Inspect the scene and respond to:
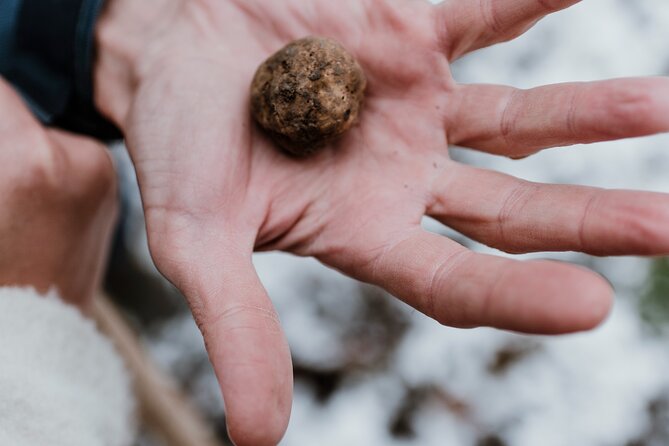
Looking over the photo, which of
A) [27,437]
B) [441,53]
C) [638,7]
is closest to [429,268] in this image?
[441,53]

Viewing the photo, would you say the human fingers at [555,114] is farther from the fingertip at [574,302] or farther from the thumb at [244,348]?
the thumb at [244,348]

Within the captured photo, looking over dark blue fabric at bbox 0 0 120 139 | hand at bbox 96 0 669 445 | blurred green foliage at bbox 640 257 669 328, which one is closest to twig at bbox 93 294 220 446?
dark blue fabric at bbox 0 0 120 139

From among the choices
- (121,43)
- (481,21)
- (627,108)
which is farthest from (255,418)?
(121,43)

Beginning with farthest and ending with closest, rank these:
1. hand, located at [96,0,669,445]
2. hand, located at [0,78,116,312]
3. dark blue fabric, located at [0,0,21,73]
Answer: dark blue fabric, located at [0,0,21,73] → hand, located at [0,78,116,312] → hand, located at [96,0,669,445]

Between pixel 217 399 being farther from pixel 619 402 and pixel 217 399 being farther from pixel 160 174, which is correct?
pixel 619 402

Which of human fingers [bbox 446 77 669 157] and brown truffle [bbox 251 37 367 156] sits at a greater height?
human fingers [bbox 446 77 669 157]

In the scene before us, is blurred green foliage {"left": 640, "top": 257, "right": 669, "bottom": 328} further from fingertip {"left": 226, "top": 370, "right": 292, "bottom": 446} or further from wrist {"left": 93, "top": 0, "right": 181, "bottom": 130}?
wrist {"left": 93, "top": 0, "right": 181, "bottom": 130}

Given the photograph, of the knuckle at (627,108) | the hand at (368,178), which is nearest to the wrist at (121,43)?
the hand at (368,178)
